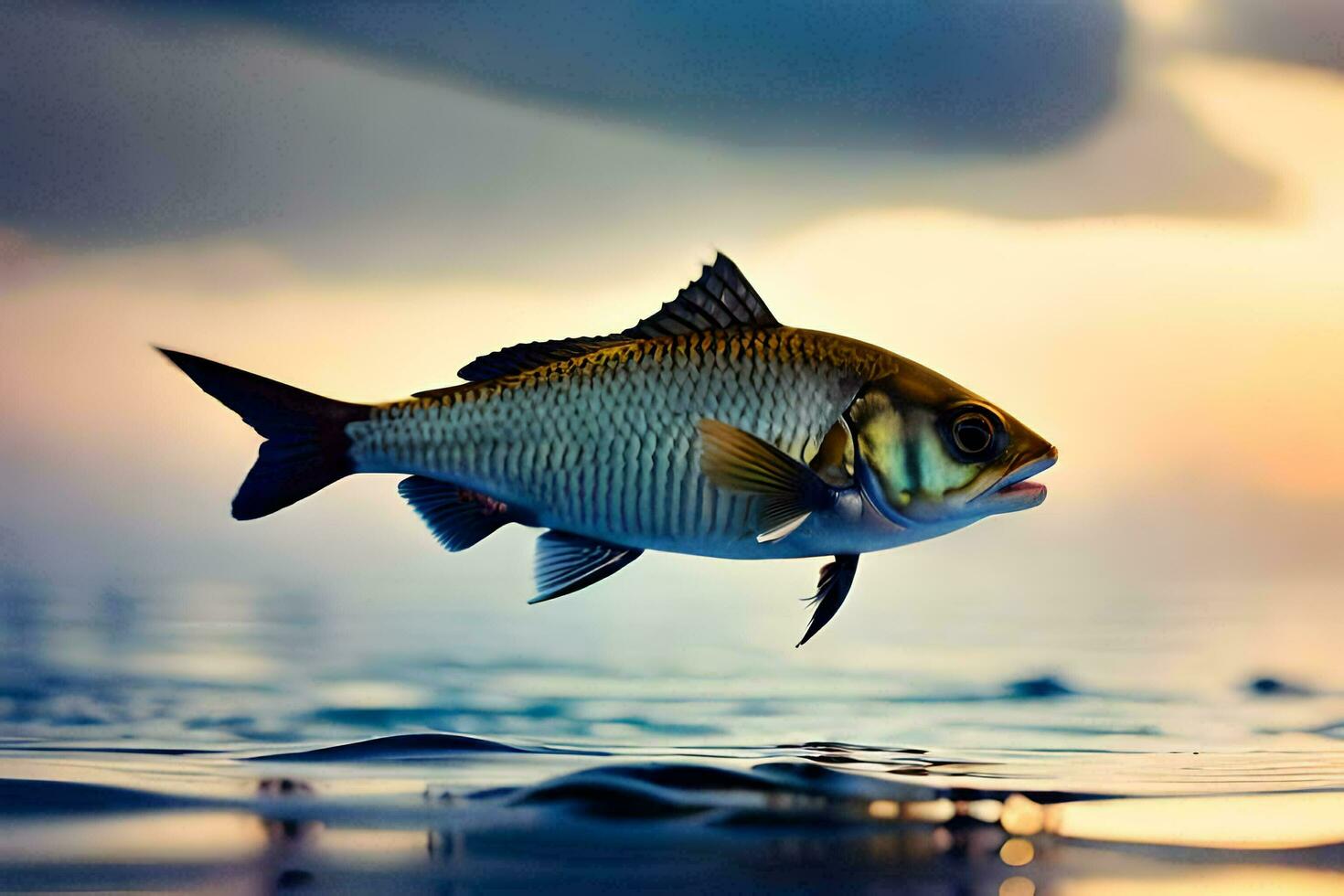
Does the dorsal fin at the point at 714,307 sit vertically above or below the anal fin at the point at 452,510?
above

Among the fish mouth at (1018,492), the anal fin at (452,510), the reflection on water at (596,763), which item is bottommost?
the reflection on water at (596,763)

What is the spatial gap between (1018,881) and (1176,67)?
1448 millimetres

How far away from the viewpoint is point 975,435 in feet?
4.94

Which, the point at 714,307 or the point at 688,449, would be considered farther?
the point at 714,307

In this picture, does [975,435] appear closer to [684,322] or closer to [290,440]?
[684,322]

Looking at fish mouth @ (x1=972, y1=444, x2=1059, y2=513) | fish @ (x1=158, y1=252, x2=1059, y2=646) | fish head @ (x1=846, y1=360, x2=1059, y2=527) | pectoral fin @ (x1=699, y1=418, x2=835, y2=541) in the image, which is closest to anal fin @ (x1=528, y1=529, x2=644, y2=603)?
fish @ (x1=158, y1=252, x2=1059, y2=646)

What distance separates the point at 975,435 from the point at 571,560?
1.68ft

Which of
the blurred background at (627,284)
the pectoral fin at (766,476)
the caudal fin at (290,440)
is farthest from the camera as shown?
the blurred background at (627,284)

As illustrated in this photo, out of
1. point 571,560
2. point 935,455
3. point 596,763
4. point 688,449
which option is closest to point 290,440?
point 571,560

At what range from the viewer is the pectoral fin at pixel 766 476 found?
145cm

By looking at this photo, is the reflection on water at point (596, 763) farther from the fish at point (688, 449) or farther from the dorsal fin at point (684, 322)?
the dorsal fin at point (684, 322)

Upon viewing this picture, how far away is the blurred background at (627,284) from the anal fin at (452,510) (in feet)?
1.72

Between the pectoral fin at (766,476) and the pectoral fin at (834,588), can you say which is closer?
the pectoral fin at (766,476)

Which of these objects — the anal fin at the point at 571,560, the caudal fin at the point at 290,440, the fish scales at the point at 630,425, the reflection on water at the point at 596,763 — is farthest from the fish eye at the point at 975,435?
the caudal fin at the point at 290,440
